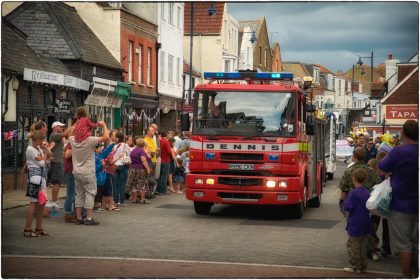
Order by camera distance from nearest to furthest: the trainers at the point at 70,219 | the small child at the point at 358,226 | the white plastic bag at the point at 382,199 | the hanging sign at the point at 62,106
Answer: the white plastic bag at the point at 382,199
the small child at the point at 358,226
the trainers at the point at 70,219
the hanging sign at the point at 62,106

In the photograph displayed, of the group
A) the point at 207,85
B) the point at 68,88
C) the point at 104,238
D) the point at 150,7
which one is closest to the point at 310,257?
the point at 104,238

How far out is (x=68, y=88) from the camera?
1110 inches

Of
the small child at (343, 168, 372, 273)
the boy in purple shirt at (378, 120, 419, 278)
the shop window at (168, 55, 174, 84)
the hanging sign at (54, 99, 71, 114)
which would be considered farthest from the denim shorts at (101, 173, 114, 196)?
the shop window at (168, 55, 174, 84)

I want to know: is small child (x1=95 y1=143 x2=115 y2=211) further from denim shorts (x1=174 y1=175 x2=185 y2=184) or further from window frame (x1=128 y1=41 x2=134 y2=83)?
window frame (x1=128 y1=41 x2=134 y2=83)

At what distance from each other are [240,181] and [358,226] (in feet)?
21.1

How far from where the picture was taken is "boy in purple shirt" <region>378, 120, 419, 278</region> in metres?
9.29

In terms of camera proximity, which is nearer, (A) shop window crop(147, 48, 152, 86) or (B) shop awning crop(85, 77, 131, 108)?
(B) shop awning crop(85, 77, 131, 108)

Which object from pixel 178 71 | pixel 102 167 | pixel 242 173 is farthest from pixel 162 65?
pixel 242 173

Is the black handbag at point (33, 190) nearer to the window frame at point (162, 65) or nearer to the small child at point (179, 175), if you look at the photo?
Result: the small child at point (179, 175)

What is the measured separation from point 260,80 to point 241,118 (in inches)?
43.2

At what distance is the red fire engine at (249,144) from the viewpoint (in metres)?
16.6

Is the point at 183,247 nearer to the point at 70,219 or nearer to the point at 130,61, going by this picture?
the point at 70,219

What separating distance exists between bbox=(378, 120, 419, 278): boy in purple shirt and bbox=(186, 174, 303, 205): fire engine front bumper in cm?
725

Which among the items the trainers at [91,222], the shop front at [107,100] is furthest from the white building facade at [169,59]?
the trainers at [91,222]
